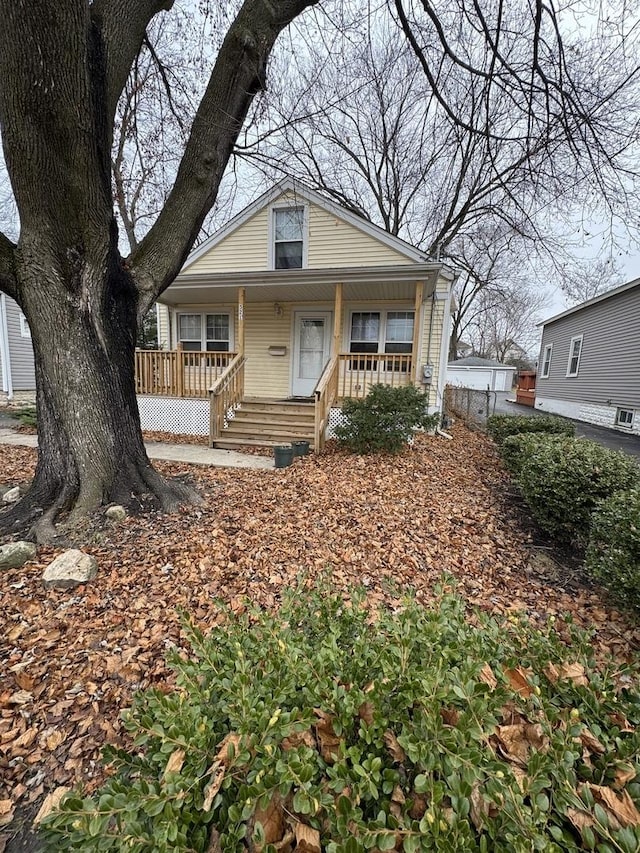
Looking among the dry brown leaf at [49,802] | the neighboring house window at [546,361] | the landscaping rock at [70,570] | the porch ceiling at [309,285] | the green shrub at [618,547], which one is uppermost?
the porch ceiling at [309,285]

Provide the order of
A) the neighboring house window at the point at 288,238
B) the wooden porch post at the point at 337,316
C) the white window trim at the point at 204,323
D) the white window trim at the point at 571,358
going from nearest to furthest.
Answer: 1. the wooden porch post at the point at 337,316
2. the neighboring house window at the point at 288,238
3. the white window trim at the point at 204,323
4. the white window trim at the point at 571,358

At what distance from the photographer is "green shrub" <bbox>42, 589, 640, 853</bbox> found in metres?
0.83

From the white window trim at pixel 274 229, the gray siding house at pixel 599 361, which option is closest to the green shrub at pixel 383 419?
the white window trim at pixel 274 229

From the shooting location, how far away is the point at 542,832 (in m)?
0.82

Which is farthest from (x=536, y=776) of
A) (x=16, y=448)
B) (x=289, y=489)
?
(x=16, y=448)

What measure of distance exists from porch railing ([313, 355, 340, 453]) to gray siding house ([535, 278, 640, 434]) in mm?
8817

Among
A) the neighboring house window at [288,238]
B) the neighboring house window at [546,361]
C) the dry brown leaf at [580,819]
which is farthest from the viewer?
the neighboring house window at [546,361]

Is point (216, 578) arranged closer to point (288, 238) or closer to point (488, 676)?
point (488, 676)

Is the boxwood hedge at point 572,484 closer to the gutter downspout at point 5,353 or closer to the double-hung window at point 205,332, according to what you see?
the double-hung window at point 205,332

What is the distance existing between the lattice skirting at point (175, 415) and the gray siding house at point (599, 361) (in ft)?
37.9

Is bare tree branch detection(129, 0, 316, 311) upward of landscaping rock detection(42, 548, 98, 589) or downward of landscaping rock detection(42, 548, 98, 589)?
upward

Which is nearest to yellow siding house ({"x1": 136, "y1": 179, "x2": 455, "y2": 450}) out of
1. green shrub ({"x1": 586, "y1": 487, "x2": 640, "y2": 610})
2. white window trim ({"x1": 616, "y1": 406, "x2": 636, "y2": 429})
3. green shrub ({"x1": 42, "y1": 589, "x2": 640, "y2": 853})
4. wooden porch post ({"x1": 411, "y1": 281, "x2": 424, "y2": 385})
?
wooden porch post ({"x1": 411, "y1": 281, "x2": 424, "y2": 385})

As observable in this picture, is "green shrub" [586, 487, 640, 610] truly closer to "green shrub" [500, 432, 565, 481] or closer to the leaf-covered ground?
the leaf-covered ground

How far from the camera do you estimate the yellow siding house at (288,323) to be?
317 inches
